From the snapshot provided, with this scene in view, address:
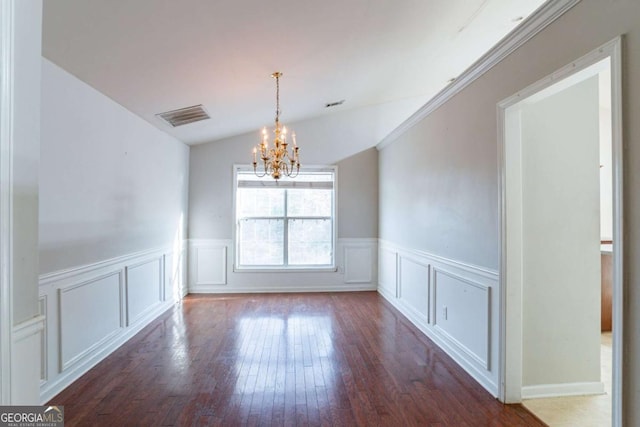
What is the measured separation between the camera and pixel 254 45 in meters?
2.76

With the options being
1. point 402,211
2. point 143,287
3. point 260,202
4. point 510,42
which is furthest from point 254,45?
point 260,202

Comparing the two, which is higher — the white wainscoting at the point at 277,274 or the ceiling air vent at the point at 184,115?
Result: the ceiling air vent at the point at 184,115

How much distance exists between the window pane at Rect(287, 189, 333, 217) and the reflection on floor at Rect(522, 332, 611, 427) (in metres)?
4.04

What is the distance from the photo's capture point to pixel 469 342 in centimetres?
279

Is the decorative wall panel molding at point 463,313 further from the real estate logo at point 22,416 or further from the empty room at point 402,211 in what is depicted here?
the real estate logo at point 22,416

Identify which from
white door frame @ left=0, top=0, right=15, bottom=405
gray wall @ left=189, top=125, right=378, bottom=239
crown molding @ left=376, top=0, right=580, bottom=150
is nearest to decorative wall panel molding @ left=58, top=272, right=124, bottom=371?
white door frame @ left=0, top=0, right=15, bottom=405

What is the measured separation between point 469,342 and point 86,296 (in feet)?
10.5

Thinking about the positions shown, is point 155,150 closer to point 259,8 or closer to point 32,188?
point 259,8

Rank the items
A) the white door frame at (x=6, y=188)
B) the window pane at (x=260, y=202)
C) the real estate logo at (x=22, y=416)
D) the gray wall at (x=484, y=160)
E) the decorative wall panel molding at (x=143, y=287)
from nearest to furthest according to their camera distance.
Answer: the white door frame at (x=6, y=188) < the real estate logo at (x=22, y=416) < the gray wall at (x=484, y=160) < the decorative wall panel molding at (x=143, y=287) < the window pane at (x=260, y=202)

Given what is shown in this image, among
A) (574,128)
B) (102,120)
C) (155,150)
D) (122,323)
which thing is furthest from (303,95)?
(122,323)

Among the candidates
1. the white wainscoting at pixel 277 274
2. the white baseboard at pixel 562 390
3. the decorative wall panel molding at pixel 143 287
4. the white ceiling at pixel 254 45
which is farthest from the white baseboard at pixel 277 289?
the white baseboard at pixel 562 390

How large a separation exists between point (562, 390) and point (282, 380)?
2029 millimetres

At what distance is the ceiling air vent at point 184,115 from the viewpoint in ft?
12.9

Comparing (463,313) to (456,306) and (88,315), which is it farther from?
(88,315)
